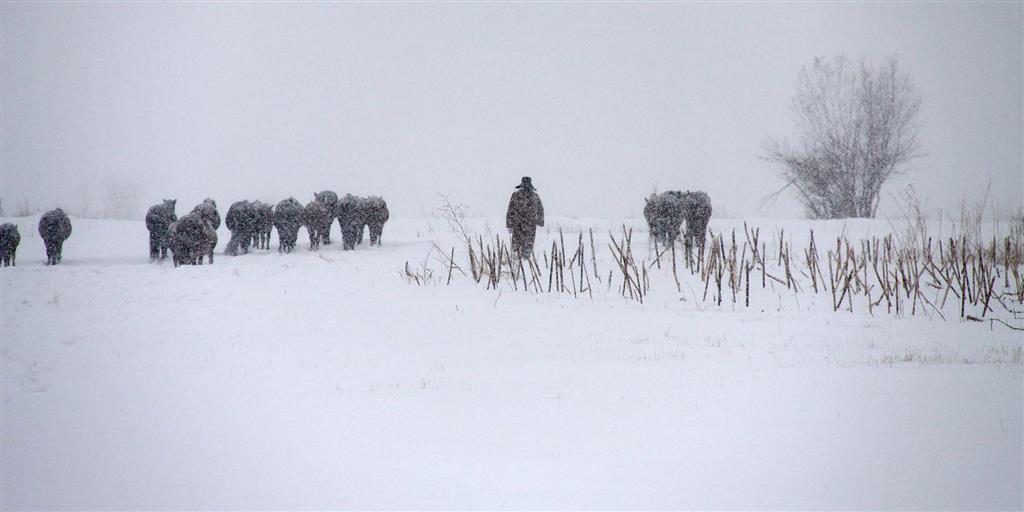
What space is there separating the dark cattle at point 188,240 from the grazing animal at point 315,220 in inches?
124

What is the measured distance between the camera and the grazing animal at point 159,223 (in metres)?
14.2

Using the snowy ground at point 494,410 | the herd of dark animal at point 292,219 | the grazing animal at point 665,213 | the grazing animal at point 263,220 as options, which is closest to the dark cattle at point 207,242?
the herd of dark animal at point 292,219

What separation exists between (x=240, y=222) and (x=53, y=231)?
11.8 ft

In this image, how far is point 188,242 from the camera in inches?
512

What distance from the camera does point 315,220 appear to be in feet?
53.3

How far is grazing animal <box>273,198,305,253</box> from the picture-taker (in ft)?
52.1

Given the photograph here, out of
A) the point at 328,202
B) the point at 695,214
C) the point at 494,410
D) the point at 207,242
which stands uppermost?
the point at 328,202

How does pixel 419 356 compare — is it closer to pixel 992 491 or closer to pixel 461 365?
pixel 461 365

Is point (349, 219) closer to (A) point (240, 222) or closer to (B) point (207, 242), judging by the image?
(A) point (240, 222)

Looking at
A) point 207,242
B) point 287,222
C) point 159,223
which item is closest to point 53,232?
point 159,223

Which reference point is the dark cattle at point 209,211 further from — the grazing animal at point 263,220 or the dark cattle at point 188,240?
the dark cattle at point 188,240

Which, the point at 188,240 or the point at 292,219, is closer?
the point at 188,240

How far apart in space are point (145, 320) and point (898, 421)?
742 cm

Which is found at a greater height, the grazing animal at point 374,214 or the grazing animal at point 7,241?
the grazing animal at point 374,214
